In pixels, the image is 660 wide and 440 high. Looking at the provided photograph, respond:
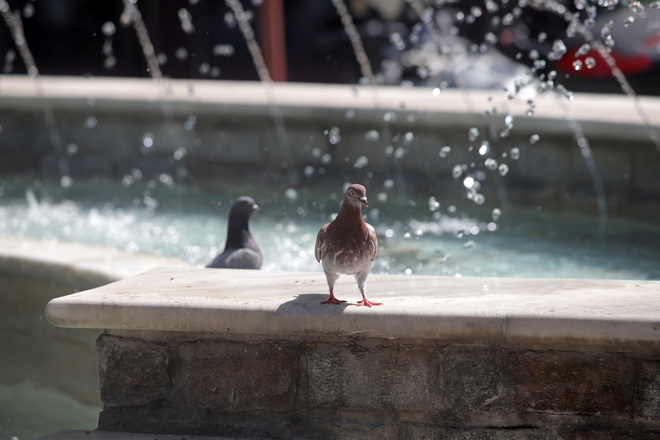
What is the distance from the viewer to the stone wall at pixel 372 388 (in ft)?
8.18

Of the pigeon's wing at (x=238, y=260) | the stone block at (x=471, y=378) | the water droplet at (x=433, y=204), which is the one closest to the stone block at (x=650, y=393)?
the stone block at (x=471, y=378)

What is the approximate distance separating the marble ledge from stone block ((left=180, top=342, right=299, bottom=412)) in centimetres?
9

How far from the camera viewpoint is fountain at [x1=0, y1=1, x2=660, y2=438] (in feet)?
8.31

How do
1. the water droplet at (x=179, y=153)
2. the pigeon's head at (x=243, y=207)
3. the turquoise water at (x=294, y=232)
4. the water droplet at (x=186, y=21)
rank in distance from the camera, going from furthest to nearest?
the water droplet at (x=186, y=21) < the water droplet at (x=179, y=153) < the turquoise water at (x=294, y=232) < the pigeon's head at (x=243, y=207)

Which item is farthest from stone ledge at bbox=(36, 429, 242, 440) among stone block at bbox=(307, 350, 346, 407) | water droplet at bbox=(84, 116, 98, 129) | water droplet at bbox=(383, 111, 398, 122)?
water droplet at bbox=(84, 116, 98, 129)

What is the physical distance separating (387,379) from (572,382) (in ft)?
1.78

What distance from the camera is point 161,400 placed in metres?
2.77

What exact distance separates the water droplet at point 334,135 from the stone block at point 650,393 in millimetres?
4391

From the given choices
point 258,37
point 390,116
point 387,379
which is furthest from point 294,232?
point 258,37

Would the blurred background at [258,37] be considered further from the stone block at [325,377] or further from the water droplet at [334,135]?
the stone block at [325,377]

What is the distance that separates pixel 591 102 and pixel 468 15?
35.5 ft

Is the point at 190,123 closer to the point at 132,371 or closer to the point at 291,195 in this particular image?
the point at 291,195

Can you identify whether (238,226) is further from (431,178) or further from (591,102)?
(591,102)

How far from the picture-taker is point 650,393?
7.99 feet
